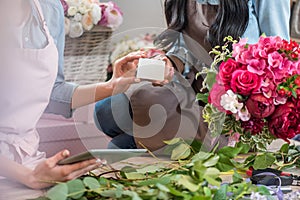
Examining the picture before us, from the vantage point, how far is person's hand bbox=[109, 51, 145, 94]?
83 centimetres

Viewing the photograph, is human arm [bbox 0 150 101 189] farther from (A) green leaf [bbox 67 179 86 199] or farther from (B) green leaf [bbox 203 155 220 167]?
(B) green leaf [bbox 203 155 220 167]

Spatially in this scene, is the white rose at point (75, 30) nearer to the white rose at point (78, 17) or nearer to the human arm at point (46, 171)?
the white rose at point (78, 17)

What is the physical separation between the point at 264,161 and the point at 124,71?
10.5 inches

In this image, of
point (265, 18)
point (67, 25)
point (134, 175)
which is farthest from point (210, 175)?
point (265, 18)

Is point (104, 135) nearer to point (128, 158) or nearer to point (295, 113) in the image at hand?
point (128, 158)

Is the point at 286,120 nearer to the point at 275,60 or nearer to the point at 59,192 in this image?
the point at 275,60

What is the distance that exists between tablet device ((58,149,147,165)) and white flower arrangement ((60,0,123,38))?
0.68 feet

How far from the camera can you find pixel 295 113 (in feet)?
2.69

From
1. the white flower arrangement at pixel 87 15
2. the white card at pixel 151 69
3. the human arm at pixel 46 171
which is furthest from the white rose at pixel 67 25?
the human arm at pixel 46 171

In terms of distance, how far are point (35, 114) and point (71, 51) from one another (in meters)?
0.11

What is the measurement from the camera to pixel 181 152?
854 mm

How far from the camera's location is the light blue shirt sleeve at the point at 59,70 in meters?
0.79

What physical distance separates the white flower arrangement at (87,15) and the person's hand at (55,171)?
226 millimetres

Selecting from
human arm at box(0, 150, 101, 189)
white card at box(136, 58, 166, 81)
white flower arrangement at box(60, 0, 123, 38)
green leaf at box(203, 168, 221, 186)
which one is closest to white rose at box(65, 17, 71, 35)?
white flower arrangement at box(60, 0, 123, 38)
